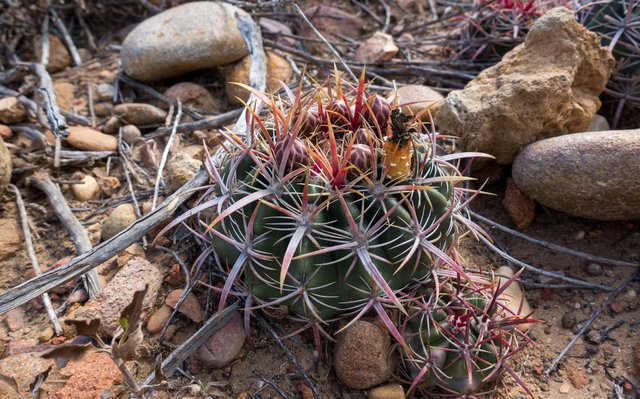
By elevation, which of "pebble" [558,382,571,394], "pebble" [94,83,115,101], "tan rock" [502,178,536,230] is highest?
"pebble" [94,83,115,101]

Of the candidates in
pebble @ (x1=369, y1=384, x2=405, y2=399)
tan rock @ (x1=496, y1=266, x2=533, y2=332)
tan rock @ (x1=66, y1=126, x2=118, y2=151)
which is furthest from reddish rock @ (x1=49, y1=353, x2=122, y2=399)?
tan rock @ (x1=496, y1=266, x2=533, y2=332)

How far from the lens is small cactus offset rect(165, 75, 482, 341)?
174cm

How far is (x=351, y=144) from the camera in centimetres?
171

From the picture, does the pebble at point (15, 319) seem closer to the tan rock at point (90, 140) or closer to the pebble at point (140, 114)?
the tan rock at point (90, 140)

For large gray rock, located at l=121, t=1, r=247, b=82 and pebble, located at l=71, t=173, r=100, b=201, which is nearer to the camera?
pebble, located at l=71, t=173, r=100, b=201

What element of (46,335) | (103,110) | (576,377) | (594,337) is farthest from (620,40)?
(46,335)

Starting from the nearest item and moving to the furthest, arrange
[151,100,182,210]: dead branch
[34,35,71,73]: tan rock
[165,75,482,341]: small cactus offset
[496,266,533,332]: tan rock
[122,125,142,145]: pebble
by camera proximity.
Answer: [165,75,482,341]: small cactus offset < [496,266,533,332]: tan rock < [151,100,182,210]: dead branch < [122,125,142,145]: pebble < [34,35,71,73]: tan rock

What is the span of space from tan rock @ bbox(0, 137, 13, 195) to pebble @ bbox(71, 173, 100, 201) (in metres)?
0.32

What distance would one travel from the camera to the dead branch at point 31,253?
2225 mm

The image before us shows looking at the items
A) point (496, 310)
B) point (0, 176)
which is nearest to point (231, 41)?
point (0, 176)

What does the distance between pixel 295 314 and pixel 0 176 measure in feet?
5.46

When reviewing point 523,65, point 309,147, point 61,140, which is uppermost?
point 309,147

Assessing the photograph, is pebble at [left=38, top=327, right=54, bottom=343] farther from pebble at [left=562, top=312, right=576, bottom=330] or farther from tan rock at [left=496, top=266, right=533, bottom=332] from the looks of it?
pebble at [left=562, top=312, right=576, bottom=330]

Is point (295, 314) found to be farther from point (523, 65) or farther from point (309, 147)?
point (523, 65)
